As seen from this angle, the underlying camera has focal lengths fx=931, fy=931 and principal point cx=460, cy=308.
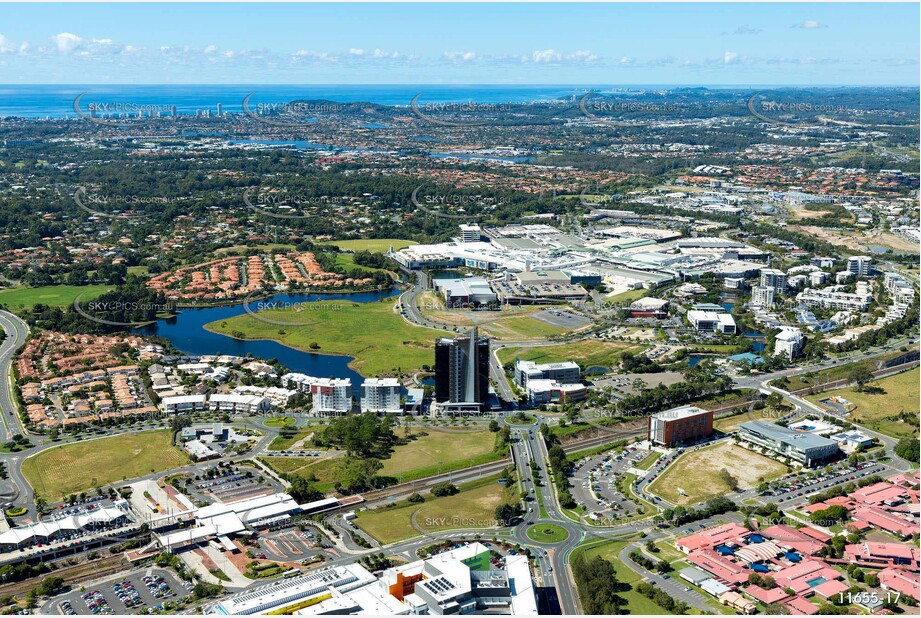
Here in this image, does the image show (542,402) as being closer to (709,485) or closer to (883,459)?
(709,485)

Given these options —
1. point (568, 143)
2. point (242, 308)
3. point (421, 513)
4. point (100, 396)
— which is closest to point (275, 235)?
point (242, 308)

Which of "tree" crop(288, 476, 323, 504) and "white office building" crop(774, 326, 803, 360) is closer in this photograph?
"tree" crop(288, 476, 323, 504)

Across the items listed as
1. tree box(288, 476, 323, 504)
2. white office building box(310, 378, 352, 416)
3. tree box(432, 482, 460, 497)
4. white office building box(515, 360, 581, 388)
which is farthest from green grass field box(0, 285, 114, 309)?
tree box(432, 482, 460, 497)

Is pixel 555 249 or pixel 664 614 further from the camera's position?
pixel 555 249

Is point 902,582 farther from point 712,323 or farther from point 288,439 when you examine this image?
point 712,323

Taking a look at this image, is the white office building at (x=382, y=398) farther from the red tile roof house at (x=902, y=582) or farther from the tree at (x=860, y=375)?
the tree at (x=860, y=375)

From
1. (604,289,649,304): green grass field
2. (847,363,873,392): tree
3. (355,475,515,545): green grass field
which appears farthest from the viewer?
(604,289,649,304): green grass field

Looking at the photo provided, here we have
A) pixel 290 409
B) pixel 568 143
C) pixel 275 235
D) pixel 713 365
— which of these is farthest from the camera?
pixel 568 143

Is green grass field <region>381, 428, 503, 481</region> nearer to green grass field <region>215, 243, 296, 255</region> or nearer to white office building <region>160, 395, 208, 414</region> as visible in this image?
white office building <region>160, 395, 208, 414</region>
